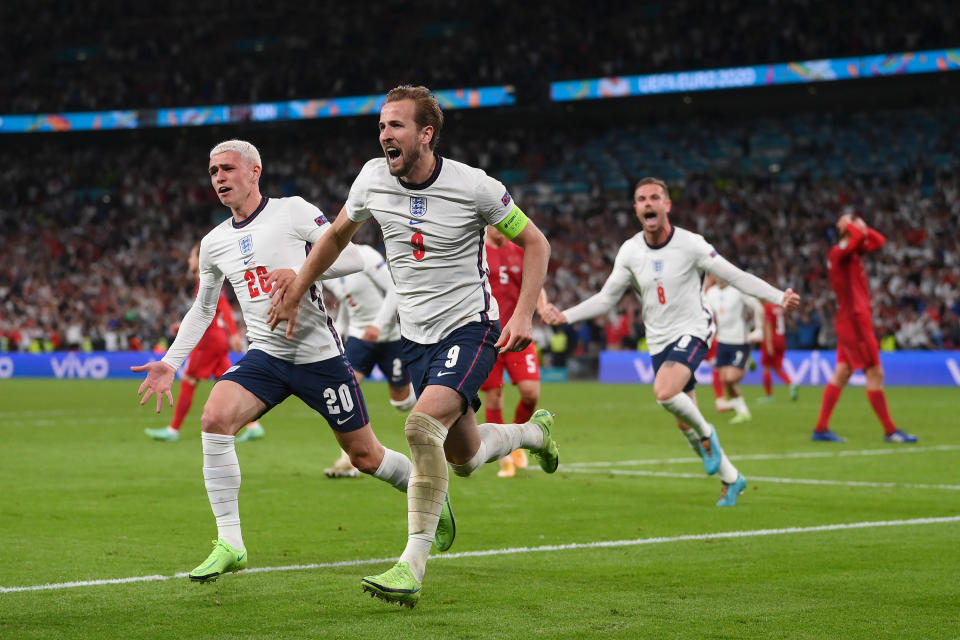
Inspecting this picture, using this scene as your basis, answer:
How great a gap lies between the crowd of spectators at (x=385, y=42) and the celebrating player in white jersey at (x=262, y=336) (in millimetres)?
33652

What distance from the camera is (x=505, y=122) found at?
47344mm

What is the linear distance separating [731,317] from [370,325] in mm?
10896

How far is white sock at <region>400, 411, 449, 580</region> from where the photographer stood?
6.00 m

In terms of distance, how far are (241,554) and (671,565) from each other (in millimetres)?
2413

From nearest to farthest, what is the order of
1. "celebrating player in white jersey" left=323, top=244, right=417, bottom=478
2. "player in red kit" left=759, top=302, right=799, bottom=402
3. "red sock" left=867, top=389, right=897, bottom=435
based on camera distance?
"celebrating player in white jersey" left=323, top=244, right=417, bottom=478 < "red sock" left=867, top=389, right=897, bottom=435 < "player in red kit" left=759, top=302, right=799, bottom=402

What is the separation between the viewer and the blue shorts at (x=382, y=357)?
12.4 meters

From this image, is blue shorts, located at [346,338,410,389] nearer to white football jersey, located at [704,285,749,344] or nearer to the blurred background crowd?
white football jersey, located at [704,285,749,344]

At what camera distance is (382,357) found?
41.0ft

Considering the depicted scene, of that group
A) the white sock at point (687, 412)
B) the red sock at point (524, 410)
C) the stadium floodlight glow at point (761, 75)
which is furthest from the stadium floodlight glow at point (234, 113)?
the white sock at point (687, 412)

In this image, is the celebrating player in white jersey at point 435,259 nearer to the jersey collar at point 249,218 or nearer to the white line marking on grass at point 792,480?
the jersey collar at point 249,218

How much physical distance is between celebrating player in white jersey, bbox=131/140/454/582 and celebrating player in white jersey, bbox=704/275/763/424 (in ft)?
45.7

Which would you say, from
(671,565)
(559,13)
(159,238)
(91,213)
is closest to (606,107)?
(559,13)

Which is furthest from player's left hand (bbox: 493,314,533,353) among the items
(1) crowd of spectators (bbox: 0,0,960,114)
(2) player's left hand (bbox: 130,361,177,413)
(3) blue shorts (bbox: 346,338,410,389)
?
(1) crowd of spectators (bbox: 0,0,960,114)

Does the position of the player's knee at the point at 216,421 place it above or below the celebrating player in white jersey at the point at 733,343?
above
